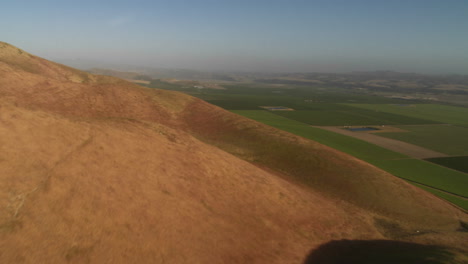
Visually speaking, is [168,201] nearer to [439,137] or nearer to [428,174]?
[428,174]

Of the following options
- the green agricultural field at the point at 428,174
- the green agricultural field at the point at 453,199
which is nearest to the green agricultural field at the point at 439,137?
the green agricultural field at the point at 428,174

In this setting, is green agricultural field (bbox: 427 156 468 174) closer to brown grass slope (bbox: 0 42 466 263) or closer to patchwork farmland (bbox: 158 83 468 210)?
patchwork farmland (bbox: 158 83 468 210)

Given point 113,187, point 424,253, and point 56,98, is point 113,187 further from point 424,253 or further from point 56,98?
point 56,98

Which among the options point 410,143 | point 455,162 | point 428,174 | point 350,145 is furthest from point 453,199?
point 410,143

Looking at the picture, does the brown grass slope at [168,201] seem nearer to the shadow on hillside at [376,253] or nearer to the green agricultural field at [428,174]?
the shadow on hillside at [376,253]

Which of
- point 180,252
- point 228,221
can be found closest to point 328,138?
point 228,221

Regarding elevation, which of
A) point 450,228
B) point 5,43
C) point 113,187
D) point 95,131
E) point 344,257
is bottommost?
point 450,228
